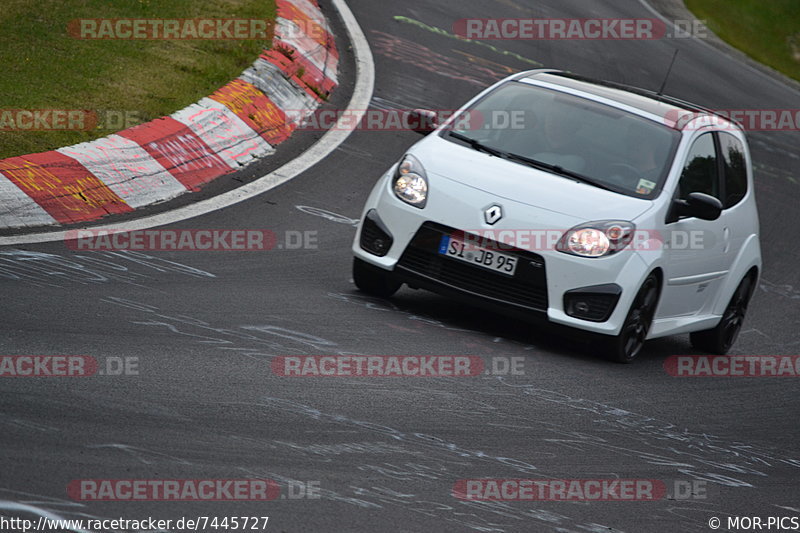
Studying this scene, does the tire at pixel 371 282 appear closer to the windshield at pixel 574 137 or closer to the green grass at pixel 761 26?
the windshield at pixel 574 137

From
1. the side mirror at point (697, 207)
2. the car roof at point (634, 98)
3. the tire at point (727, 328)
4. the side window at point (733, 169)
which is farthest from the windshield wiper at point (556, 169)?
the tire at point (727, 328)

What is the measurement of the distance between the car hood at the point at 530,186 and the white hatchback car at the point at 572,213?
0.01 metres

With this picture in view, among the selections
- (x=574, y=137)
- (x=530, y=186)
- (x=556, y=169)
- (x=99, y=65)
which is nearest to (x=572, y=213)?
(x=530, y=186)

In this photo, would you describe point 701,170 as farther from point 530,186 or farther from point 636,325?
point 530,186

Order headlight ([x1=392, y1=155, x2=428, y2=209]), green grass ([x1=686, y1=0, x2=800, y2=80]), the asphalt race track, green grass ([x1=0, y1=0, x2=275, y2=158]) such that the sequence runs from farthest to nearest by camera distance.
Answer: green grass ([x1=686, y1=0, x2=800, y2=80]), green grass ([x1=0, y1=0, x2=275, y2=158]), headlight ([x1=392, y1=155, x2=428, y2=209]), the asphalt race track

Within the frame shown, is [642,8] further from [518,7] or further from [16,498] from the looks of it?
[16,498]

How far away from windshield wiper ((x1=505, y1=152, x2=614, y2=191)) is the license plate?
0.85 m

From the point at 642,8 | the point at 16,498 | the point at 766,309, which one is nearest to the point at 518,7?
the point at 642,8

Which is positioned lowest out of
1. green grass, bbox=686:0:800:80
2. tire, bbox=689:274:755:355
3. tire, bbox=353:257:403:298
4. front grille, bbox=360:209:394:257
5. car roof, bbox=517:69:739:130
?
tire, bbox=689:274:755:355

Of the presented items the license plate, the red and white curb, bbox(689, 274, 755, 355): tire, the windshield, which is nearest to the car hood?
the windshield

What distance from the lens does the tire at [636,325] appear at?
7.29 metres

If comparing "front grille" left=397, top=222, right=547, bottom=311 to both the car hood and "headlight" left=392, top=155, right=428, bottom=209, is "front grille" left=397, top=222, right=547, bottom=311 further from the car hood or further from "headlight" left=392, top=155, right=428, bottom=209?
the car hood

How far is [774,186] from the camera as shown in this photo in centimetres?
1622

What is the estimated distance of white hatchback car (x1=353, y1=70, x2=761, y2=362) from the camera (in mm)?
7078
